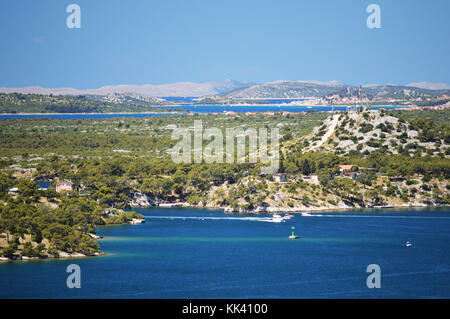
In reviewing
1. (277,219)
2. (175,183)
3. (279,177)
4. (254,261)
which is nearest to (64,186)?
(175,183)

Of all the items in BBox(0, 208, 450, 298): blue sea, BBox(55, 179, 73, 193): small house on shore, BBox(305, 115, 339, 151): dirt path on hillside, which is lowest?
BBox(0, 208, 450, 298): blue sea

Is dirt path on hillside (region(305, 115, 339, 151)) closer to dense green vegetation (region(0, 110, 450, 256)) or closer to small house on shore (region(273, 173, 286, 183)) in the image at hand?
dense green vegetation (region(0, 110, 450, 256))

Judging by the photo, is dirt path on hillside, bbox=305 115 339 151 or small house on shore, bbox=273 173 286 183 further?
dirt path on hillside, bbox=305 115 339 151

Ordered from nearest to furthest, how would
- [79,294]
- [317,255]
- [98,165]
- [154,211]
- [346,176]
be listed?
[79,294] < [317,255] < [154,211] < [346,176] < [98,165]

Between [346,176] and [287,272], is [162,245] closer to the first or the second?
[287,272]

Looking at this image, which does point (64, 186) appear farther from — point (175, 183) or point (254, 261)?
point (254, 261)

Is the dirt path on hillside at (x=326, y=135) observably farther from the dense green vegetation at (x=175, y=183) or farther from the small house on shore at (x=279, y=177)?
the small house on shore at (x=279, y=177)

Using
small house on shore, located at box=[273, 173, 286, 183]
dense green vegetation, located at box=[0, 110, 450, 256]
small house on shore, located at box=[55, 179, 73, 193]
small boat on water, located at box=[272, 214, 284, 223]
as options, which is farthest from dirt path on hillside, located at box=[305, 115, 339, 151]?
small house on shore, located at box=[55, 179, 73, 193]
